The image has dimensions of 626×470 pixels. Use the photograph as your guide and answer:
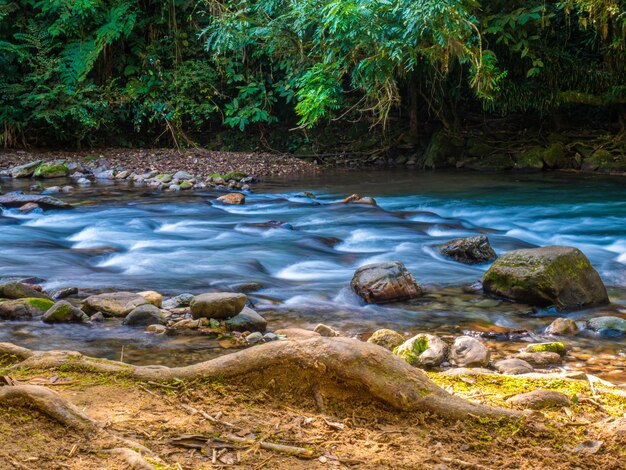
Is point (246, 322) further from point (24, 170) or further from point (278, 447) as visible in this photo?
point (24, 170)

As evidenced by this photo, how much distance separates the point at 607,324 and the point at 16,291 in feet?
Result: 14.7

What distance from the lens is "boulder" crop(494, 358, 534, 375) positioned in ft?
13.0

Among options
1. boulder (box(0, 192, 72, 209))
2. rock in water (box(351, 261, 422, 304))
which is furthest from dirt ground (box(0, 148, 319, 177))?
rock in water (box(351, 261, 422, 304))

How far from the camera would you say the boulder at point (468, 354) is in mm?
4215

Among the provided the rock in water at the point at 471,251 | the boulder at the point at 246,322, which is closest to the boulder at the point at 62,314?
the boulder at the point at 246,322

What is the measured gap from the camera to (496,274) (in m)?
5.99

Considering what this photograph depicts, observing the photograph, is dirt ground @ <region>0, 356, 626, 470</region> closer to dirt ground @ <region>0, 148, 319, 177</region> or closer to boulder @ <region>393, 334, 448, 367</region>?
boulder @ <region>393, 334, 448, 367</region>

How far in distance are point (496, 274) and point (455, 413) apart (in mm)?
3643

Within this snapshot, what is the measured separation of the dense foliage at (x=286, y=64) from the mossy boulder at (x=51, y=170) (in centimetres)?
168

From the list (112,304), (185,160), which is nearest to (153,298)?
(112,304)

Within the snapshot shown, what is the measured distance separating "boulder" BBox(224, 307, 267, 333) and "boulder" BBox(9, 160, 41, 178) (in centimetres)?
1074

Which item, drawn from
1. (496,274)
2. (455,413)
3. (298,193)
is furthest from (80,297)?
(298,193)

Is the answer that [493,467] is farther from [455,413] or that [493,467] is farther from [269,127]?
[269,127]

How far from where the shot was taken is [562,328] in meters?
5.01
